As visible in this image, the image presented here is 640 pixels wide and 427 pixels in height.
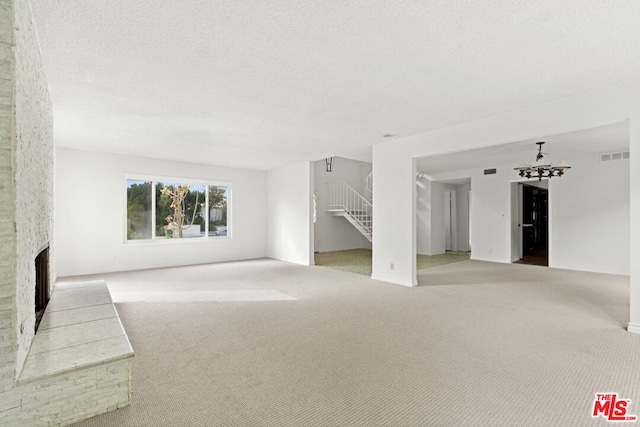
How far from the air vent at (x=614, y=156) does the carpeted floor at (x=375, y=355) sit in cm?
291

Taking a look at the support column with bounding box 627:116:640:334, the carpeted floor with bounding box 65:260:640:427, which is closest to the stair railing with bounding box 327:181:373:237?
the carpeted floor with bounding box 65:260:640:427

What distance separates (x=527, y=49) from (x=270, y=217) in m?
7.27

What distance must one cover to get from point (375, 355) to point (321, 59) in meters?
2.61

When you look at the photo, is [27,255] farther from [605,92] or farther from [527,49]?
[605,92]

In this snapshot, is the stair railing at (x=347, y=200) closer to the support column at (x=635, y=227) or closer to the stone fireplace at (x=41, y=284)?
the support column at (x=635, y=227)

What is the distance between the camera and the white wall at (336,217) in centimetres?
1038

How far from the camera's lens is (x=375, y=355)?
108 inches

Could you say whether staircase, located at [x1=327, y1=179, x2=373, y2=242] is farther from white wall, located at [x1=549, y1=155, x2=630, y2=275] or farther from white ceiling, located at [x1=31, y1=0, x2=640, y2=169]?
white ceiling, located at [x1=31, y1=0, x2=640, y2=169]

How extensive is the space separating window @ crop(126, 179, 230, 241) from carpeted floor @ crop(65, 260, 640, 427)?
2334mm

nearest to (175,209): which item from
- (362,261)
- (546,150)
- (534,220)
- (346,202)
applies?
(362,261)

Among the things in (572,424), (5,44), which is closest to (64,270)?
(5,44)

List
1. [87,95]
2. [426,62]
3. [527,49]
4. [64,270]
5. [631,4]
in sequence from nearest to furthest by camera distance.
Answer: [631,4] < [527,49] < [426,62] < [87,95] < [64,270]

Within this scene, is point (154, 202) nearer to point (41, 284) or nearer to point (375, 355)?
point (41, 284)

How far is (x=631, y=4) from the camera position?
205cm
